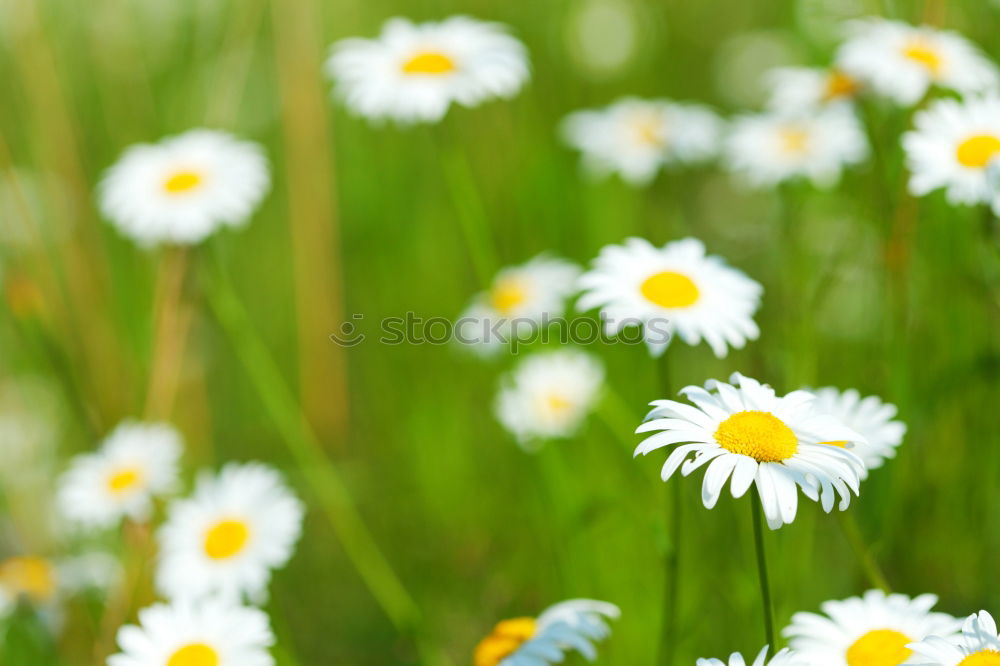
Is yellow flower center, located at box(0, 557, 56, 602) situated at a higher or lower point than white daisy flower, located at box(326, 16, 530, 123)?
lower

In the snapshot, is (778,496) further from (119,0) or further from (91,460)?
(119,0)

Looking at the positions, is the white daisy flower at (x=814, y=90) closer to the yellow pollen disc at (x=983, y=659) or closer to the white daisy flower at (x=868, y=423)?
the white daisy flower at (x=868, y=423)

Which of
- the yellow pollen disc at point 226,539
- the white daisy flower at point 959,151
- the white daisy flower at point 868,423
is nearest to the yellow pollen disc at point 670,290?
the white daisy flower at point 868,423

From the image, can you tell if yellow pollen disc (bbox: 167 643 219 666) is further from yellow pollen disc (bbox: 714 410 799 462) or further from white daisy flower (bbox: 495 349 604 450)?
white daisy flower (bbox: 495 349 604 450)

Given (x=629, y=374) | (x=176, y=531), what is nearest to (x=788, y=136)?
(x=629, y=374)

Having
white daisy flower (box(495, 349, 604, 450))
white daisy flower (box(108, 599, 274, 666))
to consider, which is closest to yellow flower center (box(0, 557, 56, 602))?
white daisy flower (box(108, 599, 274, 666))

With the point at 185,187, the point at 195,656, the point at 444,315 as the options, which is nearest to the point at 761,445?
the point at 195,656
